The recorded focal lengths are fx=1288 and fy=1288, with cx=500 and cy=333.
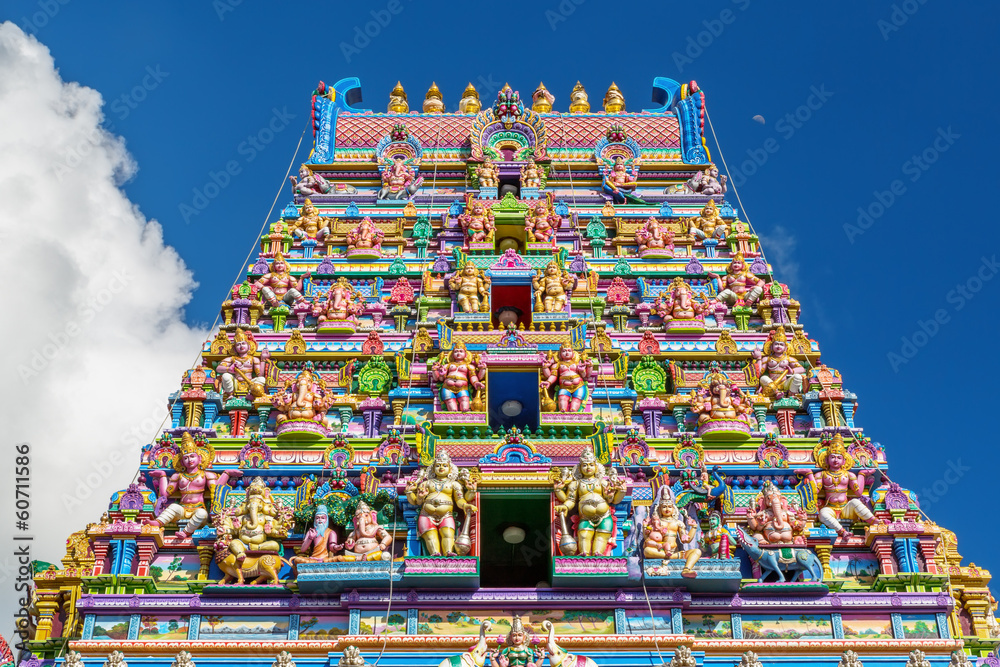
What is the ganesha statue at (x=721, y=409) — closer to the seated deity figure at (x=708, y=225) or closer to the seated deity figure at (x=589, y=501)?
the seated deity figure at (x=589, y=501)

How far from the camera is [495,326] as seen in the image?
27.6 metres

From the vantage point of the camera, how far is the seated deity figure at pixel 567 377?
24359 mm

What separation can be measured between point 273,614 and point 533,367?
6956 mm

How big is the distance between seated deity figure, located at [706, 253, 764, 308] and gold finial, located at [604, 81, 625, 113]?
35.1 feet

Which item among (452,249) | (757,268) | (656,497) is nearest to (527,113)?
(452,249)

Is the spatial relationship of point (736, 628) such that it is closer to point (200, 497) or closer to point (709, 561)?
point (709, 561)

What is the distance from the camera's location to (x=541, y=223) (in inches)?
1208

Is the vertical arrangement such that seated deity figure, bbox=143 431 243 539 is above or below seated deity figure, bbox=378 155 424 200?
below

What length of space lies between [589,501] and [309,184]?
1543 cm

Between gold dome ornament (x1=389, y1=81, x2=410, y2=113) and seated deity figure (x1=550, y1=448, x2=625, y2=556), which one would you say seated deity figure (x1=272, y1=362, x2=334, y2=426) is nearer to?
seated deity figure (x1=550, y1=448, x2=625, y2=556)

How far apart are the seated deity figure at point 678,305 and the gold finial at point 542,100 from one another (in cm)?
1177

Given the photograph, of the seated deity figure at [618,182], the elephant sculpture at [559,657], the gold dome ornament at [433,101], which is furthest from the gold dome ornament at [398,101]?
the elephant sculpture at [559,657]

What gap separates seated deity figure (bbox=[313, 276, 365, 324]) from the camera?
2825 cm

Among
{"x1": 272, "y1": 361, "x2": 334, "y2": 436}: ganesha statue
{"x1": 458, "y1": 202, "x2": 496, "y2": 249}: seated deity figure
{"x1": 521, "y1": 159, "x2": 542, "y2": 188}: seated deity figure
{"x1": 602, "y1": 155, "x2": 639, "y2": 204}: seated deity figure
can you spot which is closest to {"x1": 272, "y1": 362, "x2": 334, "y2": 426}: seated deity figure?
{"x1": 272, "y1": 361, "x2": 334, "y2": 436}: ganesha statue
